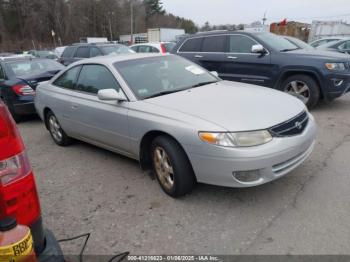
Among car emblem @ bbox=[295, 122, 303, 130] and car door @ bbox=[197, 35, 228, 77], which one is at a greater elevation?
car door @ bbox=[197, 35, 228, 77]

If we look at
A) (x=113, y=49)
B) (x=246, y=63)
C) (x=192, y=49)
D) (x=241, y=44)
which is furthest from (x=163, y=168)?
(x=113, y=49)

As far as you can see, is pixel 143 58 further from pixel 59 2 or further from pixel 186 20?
pixel 186 20

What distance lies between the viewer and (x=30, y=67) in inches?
319

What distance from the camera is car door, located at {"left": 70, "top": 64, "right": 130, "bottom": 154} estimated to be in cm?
400

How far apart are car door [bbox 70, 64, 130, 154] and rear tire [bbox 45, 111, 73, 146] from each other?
2.21ft

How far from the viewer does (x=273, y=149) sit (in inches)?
120

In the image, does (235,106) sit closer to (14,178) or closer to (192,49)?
(14,178)

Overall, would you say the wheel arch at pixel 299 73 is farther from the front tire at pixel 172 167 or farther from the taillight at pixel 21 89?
the taillight at pixel 21 89

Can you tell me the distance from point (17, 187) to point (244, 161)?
1895 mm

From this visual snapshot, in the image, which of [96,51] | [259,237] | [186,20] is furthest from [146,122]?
[186,20]

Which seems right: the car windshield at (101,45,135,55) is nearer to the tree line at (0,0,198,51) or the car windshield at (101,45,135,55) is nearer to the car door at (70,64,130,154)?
the car door at (70,64,130,154)

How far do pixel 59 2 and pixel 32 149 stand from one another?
224ft

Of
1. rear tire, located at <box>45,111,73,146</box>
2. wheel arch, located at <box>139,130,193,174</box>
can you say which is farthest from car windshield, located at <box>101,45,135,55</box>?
wheel arch, located at <box>139,130,193,174</box>

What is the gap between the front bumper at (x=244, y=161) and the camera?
298 centimetres
